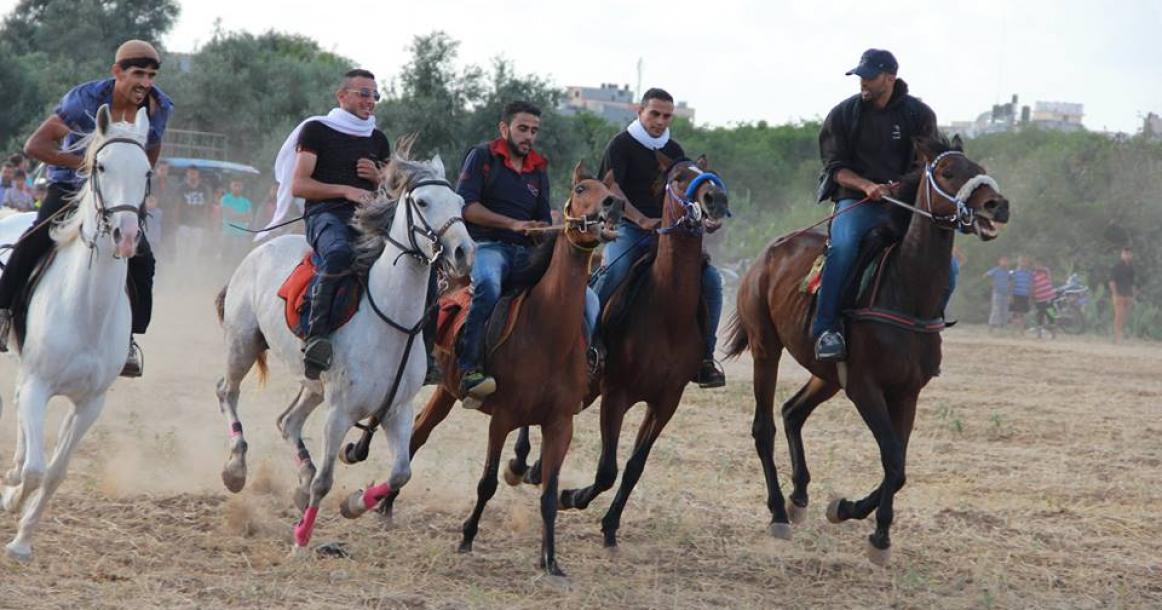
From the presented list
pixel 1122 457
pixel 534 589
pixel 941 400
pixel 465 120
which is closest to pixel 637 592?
pixel 534 589

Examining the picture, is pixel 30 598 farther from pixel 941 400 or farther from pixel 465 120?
pixel 465 120

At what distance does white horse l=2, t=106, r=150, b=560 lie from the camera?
7.66 m

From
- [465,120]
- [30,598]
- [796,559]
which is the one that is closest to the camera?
[30,598]

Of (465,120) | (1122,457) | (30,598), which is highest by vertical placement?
(465,120)

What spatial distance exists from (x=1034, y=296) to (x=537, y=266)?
76.8 ft

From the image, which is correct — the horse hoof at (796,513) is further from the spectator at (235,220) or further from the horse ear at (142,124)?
the spectator at (235,220)

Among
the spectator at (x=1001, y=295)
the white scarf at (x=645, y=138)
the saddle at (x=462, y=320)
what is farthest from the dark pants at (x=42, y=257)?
the spectator at (x=1001, y=295)

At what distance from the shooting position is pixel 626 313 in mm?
9742

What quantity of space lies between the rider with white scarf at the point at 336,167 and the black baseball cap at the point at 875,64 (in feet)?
10.7

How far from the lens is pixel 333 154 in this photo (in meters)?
9.36

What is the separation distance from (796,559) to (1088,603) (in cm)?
175

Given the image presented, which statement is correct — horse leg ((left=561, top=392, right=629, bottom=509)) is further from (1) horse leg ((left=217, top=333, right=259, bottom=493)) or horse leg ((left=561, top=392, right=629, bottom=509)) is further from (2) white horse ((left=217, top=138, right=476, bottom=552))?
(1) horse leg ((left=217, top=333, right=259, bottom=493))

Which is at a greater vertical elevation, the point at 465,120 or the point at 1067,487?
the point at 465,120

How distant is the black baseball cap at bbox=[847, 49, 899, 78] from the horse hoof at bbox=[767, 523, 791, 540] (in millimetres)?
3094
